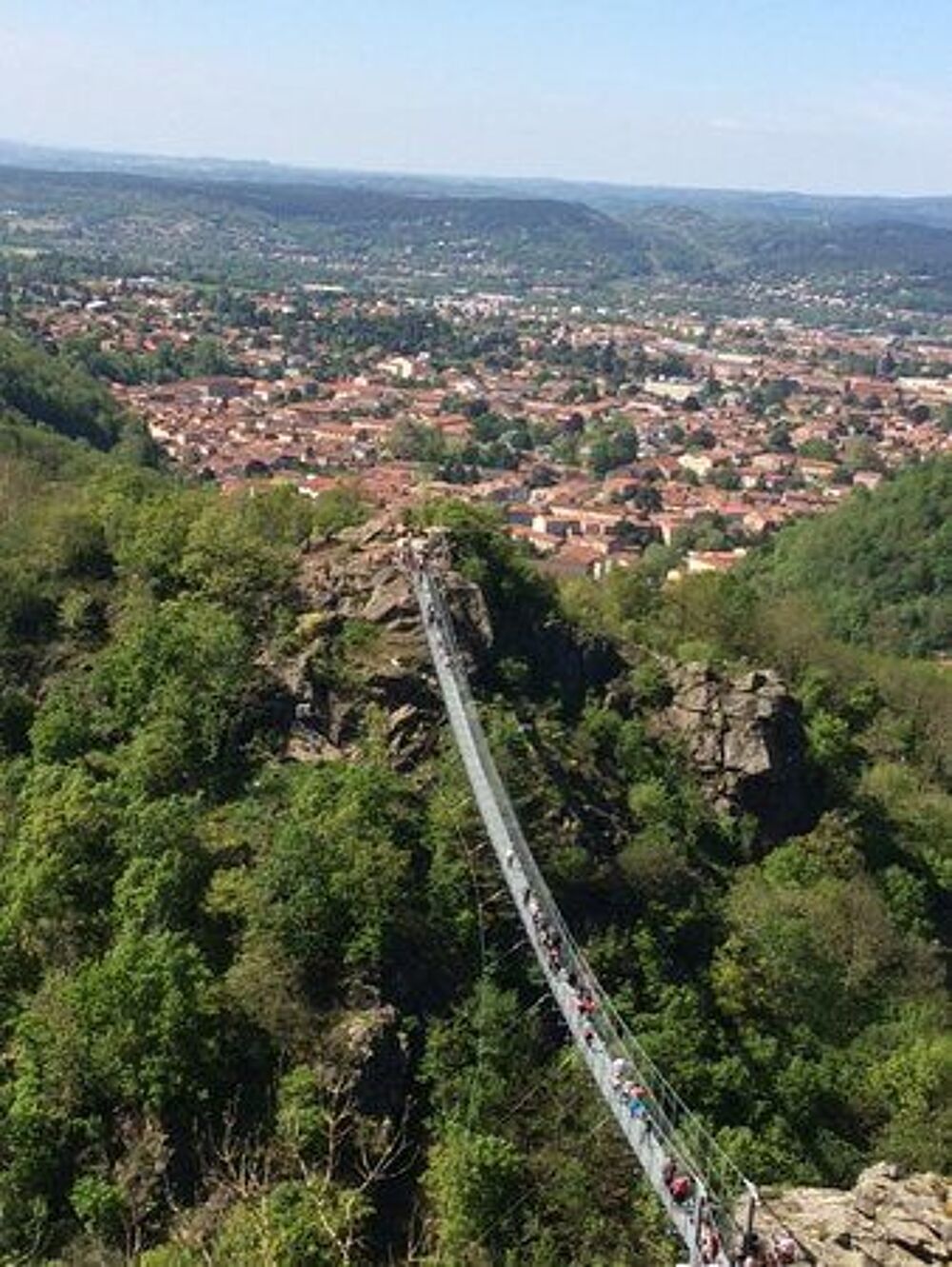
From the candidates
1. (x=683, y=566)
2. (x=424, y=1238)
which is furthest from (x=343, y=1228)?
(x=683, y=566)

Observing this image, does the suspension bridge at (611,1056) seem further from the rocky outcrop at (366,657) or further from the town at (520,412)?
the town at (520,412)

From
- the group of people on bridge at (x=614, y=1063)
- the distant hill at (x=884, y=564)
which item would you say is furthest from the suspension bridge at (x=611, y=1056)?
the distant hill at (x=884, y=564)

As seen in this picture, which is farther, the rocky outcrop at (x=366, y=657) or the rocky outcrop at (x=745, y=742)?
the rocky outcrop at (x=745, y=742)

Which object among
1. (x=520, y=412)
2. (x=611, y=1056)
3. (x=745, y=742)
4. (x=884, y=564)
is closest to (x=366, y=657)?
(x=745, y=742)

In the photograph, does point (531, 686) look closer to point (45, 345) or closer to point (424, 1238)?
point (424, 1238)

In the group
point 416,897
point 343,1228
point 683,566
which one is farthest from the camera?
point 683,566

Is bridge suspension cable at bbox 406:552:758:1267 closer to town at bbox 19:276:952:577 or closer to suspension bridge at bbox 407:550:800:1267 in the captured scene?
suspension bridge at bbox 407:550:800:1267

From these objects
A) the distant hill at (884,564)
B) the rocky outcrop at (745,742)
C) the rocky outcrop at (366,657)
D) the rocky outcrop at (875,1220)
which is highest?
the rocky outcrop at (366,657)
